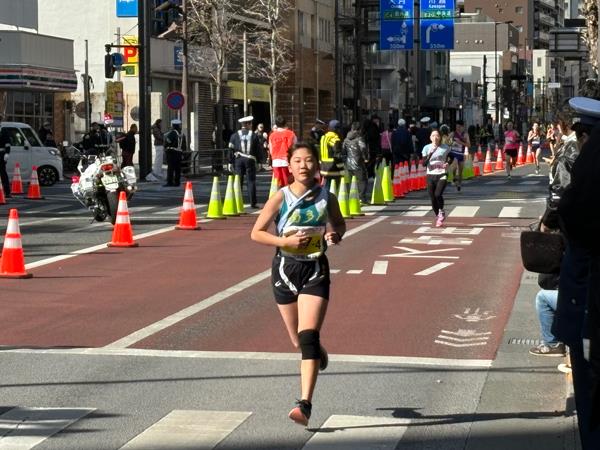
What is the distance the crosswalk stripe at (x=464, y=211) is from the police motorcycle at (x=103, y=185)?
6.48 meters

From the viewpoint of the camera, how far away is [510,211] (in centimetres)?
2761

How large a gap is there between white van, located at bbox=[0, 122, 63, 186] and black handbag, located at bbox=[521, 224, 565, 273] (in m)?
29.2

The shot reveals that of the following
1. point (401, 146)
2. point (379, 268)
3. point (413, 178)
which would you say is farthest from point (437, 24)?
point (379, 268)

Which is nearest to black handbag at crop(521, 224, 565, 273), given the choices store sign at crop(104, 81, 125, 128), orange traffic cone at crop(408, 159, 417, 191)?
orange traffic cone at crop(408, 159, 417, 191)

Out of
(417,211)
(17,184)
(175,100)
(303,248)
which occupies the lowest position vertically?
(417,211)

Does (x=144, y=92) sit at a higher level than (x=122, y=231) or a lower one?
higher

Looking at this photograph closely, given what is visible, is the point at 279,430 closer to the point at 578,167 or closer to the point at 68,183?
the point at 578,167

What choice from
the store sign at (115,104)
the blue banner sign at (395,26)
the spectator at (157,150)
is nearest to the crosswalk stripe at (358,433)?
the spectator at (157,150)

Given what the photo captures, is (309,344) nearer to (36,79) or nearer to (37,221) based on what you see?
(37,221)

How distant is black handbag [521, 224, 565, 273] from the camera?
7215 mm

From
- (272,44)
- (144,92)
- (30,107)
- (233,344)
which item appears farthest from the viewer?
(272,44)

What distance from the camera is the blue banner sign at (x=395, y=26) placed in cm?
5631

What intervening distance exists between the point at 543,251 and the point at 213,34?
178 feet

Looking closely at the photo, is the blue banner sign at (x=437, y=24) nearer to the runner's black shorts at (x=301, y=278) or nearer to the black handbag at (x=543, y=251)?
the runner's black shorts at (x=301, y=278)
